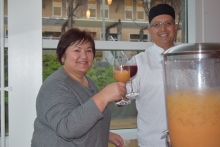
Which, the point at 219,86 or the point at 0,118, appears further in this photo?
the point at 0,118

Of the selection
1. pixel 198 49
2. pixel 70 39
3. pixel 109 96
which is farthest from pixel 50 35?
pixel 198 49

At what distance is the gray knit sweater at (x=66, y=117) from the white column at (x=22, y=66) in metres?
0.47

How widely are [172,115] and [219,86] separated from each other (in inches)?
6.0

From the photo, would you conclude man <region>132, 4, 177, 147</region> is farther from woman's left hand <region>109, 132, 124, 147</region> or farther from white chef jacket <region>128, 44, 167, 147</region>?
woman's left hand <region>109, 132, 124, 147</region>

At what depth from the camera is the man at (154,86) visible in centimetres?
160

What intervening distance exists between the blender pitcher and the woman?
34 cm

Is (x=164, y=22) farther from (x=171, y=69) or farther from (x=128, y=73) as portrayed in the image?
(x=171, y=69)

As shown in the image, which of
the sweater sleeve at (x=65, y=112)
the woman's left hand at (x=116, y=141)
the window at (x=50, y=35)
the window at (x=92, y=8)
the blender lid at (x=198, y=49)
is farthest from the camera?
the window at (x=92, y=8)

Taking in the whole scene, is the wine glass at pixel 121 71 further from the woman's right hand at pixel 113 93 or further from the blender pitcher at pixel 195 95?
the blender pitcher at pixel 195 95

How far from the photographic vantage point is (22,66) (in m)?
1.71

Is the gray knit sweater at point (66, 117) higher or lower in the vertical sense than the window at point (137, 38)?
lower

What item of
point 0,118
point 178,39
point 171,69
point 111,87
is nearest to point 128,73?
point 111,87

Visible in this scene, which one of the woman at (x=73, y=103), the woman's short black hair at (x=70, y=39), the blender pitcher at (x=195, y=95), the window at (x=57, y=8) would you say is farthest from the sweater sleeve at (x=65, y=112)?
the window at (x=57, y=8)

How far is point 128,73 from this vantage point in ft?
4.34
